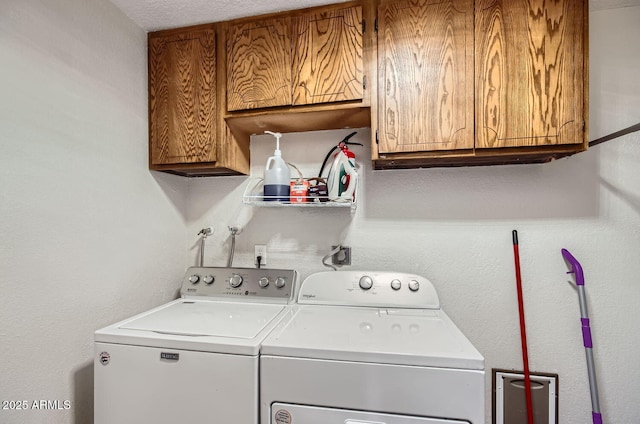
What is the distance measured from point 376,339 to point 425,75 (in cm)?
114

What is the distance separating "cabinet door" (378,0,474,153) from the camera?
130cm

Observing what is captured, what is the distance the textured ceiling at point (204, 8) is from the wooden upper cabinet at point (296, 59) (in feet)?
0.14

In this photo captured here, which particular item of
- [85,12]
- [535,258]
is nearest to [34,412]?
[85,12]

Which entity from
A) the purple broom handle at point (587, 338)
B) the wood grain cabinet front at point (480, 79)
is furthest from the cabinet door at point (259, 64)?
the purple broom handle at point (587, 338)

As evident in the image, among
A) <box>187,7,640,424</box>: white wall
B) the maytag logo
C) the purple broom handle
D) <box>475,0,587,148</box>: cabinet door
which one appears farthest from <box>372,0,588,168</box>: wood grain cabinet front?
the maytag logo

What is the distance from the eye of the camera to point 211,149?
1.55 metres

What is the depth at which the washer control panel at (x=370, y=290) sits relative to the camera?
1.43 m

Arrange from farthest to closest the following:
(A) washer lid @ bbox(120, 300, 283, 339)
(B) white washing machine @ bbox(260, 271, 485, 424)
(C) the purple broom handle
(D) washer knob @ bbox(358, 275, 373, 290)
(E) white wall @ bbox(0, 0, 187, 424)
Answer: (D) washer knob @ bbox(358, 275, 373, 290) < (C) the purple broom handle < (A) washer lid @ bbox(120, 300, 283, 339) < (E) white wall @ bbox(0, 0, 187, 424) < (B) white washing machine @ bbox(260, 271, 485, 424)

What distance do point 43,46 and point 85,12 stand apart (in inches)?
11.7

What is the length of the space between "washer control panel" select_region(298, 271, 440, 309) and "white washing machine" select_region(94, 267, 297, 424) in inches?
14.4

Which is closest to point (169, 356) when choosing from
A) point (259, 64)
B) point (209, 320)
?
point (209, 320)

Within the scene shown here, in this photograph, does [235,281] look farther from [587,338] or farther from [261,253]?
[587,338]

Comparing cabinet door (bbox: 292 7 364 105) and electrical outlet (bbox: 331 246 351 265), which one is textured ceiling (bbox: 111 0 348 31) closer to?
cabinet door (bbox: 292 7 364 105)

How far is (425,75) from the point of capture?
1.33 metres
